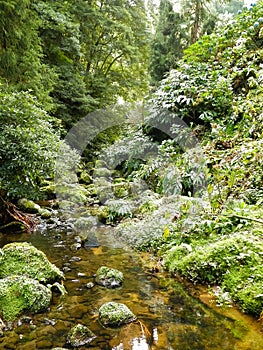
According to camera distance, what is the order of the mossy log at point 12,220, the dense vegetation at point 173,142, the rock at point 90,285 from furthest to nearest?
the mossy log at point 12,220 → the dense vegetation at point 173,142 → the rock at point 90,285

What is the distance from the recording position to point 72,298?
3.34 metres

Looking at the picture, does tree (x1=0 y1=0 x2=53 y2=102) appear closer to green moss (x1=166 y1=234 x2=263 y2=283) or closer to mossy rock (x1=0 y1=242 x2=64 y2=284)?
mossy rock (x1=0 y1=242 x2=64 y2=284)

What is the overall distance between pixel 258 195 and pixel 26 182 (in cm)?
364

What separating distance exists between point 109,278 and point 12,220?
3.07 m

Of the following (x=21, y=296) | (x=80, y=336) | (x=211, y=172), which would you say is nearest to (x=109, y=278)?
(x=21, y=296)

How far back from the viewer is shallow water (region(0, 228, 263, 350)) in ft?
8.29

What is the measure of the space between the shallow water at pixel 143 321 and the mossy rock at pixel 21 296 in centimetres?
11

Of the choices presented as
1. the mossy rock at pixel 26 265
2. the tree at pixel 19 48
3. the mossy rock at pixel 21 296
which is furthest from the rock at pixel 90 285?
the tree at pixel 19 48

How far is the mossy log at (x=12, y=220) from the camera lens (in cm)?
581

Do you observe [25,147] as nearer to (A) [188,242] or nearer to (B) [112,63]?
(A) [188,242]

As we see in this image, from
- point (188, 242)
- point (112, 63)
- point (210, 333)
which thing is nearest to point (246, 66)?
point (188, 242)

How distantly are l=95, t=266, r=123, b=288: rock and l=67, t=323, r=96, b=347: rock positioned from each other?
99 cm

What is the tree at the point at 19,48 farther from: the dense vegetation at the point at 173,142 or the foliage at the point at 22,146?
the foliage at the point at 22,146

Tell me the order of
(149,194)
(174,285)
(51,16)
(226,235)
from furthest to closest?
(51,16), (149,194), (226,235), (174,285)
